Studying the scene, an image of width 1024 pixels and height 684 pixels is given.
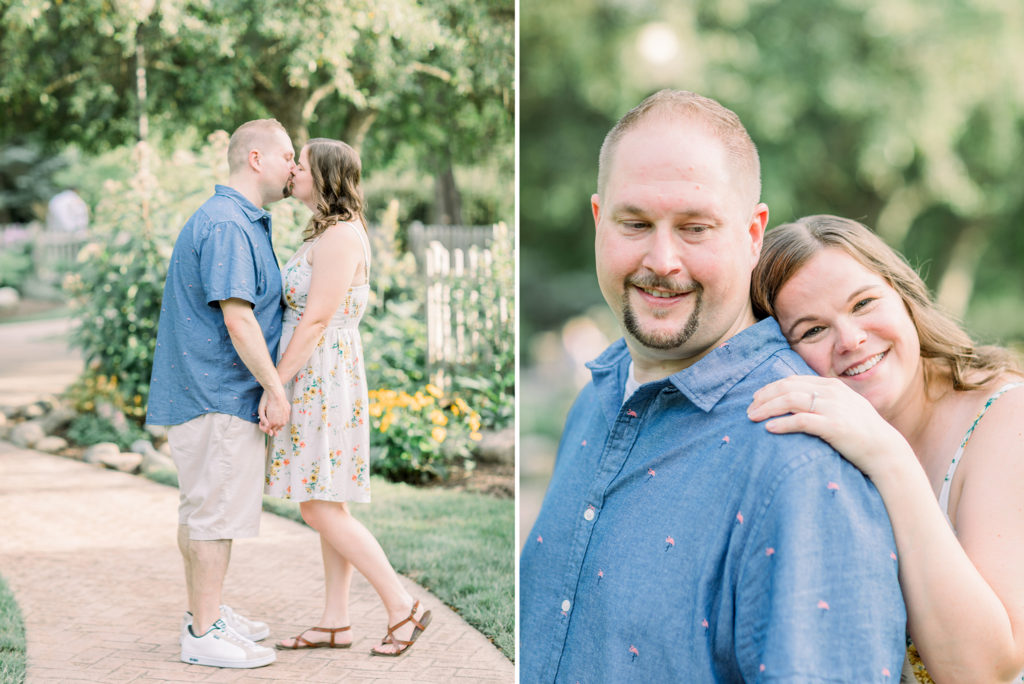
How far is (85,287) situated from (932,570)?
19.9 ft

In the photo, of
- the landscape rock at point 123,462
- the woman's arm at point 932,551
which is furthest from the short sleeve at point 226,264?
the landscape rock at point 123,462

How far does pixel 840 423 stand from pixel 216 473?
2041mm

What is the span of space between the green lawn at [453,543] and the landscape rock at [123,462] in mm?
334

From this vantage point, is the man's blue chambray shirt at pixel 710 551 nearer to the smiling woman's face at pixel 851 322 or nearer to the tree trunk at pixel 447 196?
the smiling woman's face at pixel 851 322

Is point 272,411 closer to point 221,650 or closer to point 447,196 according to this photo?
point 221,650

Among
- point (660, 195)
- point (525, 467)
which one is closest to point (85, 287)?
point (525, 467)

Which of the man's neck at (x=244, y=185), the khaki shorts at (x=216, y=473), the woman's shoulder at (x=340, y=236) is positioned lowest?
the khaki shorts at (x=216, y=473)

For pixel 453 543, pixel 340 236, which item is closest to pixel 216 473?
pixel 340 236

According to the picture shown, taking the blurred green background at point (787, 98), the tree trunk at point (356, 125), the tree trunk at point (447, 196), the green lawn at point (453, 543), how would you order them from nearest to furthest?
the green lawn at point (453, 543) < the tree trunk at point (356, 125) < the tree trunk at point (447, 196) < the blurred green background at point (787, 98)

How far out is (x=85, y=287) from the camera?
6191 mm

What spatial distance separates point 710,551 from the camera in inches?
53.7

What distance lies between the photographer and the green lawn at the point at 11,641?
2.75 m

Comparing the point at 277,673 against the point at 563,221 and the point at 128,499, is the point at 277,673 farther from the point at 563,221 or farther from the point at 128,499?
the point at 563,221

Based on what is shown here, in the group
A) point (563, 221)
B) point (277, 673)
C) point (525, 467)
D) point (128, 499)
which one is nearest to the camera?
point (277, 673)
